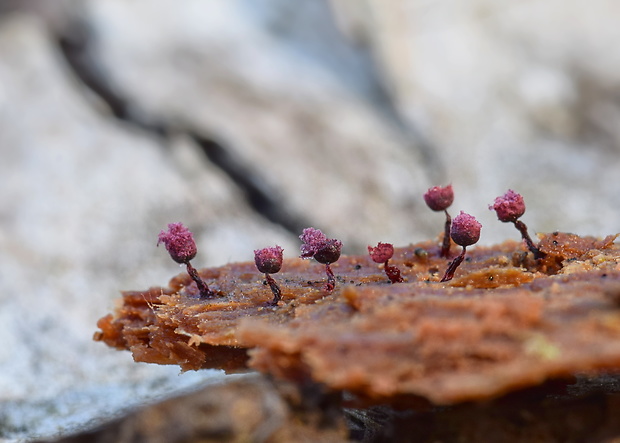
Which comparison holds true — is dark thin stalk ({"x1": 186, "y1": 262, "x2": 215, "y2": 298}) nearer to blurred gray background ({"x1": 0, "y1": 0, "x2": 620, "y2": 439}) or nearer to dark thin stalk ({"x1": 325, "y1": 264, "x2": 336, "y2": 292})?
dark thin stalk ({"x1": 325, "y1": 264, "x2": 336, "y2": 292})

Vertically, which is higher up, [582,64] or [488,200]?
[582,64]

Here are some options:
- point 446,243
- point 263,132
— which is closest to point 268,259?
point 446,243

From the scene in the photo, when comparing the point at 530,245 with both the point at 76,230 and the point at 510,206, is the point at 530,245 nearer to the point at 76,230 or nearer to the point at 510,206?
the point at 510,206

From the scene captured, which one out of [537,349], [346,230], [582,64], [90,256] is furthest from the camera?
[582,64]

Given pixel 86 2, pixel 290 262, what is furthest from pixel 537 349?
pixel 86 2

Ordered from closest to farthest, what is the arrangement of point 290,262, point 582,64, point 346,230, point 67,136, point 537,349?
1. point 537,349
2. point 290,262
3. point 346,230
4. point 67,136
5. point 582,64

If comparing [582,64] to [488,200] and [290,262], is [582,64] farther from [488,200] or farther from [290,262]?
[290,262]
